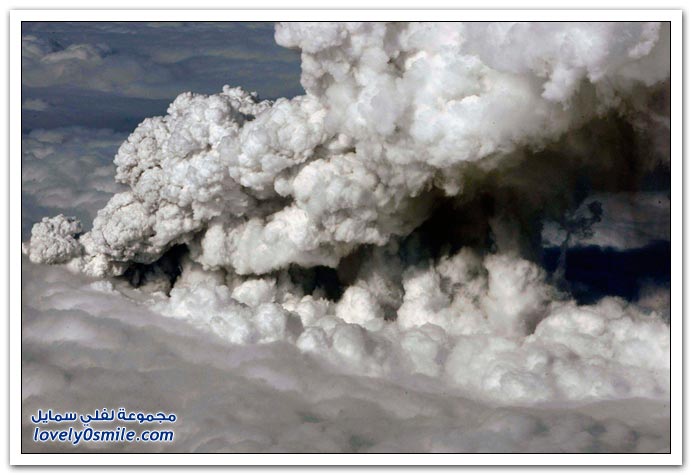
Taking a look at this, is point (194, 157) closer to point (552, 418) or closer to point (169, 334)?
point (169, 334)

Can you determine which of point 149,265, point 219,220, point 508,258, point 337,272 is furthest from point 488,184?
point 149,265

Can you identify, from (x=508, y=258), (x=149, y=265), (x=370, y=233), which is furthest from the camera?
(x=149, y=265)

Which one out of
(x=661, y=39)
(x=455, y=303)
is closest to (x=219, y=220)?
(x=455, y=303)

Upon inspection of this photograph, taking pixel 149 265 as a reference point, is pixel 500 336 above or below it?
below

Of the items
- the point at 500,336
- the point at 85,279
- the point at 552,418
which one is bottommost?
the point at 552,418

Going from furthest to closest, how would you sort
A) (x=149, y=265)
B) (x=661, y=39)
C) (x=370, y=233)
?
(x=149, y=265) → (x=370, y=233) → (x=661, y=39)

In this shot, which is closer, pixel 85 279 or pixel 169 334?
pixel 169 334
